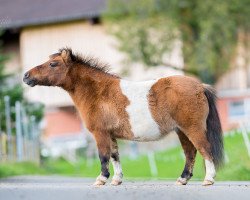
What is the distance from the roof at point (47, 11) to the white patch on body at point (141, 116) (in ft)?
113

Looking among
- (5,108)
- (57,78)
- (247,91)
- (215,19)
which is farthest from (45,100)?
(57,78)

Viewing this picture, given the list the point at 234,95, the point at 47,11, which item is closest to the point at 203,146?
the point at 234,95

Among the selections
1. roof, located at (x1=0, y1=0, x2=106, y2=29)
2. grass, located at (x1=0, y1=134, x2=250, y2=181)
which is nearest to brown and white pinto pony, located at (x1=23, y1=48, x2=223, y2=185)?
grass, located at (x1=0, y1=134, x2=250, y2=181)

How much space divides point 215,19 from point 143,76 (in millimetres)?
10041

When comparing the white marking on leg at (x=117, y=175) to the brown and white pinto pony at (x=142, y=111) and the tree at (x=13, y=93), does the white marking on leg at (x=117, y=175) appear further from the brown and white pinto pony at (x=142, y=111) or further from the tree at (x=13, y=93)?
the tree at (x=13, y=93)

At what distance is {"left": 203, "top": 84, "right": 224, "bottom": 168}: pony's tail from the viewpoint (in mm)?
16672

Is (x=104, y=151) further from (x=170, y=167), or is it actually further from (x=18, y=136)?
(x=170, y=167)

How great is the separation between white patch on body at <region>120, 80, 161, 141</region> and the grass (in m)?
2.35

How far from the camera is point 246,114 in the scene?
5072 centimetres

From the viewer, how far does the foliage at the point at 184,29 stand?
43594 mm

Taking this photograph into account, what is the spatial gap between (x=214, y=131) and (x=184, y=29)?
2967cm

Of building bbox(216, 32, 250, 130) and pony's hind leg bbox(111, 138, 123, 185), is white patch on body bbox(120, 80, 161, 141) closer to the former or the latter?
pony's hind leg bbox(111, 138, 123, 185)

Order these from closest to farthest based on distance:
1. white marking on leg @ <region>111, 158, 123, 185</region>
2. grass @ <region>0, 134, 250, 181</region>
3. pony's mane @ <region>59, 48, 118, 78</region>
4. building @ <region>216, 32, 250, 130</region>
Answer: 1. white marking on leg @ <region>111, 158, 123, 185</region>
2. pony's mane @ <region>59, 48, 118, 78</region>
3. grass @ <region>0, 134, 250, 181</region>
4. building @ <region>216, 32, 250, 130</region>

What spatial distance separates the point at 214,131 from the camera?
1680 centimetres
